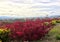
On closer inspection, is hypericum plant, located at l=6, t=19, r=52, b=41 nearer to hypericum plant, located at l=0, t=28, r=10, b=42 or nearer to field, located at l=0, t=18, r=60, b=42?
field, located at l=0, t=18, r=60, b=42

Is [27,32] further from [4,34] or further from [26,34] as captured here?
[4,34]

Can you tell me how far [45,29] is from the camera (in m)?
9.52

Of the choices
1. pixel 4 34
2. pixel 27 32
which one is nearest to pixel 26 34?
pixel 27 32

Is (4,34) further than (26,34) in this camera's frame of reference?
Yes

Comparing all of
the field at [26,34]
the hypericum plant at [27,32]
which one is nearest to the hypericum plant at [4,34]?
the field at [26,34]

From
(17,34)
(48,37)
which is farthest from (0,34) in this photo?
(48,37)

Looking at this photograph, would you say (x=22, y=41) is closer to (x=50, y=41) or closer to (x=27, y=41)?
(x=27, y=41)

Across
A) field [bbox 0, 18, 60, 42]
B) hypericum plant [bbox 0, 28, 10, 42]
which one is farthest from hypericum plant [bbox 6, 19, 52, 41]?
hypericum plant [bbox 0, 28, 10, 42]

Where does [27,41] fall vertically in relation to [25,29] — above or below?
below

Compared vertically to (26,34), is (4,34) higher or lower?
lower

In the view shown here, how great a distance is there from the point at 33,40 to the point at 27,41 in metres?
0.29

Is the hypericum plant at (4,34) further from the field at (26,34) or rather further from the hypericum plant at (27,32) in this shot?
the hypericum plant at (27,32)

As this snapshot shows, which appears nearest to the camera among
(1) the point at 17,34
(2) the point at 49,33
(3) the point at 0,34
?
(1) the point at 17,34

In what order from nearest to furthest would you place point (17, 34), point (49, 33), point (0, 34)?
1. point (17, 34)
2. point (0, 34)
3. point (49, 33)
